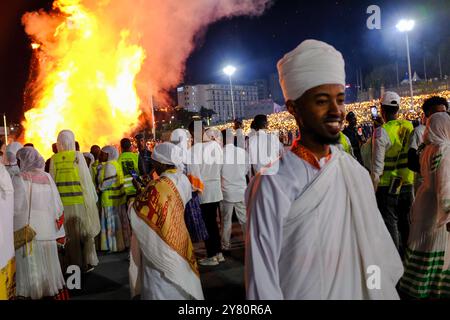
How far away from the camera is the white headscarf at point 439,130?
4512 millimetres

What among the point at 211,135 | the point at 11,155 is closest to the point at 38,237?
the point at 11,155

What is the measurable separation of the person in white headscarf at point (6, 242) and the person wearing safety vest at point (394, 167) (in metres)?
5.05

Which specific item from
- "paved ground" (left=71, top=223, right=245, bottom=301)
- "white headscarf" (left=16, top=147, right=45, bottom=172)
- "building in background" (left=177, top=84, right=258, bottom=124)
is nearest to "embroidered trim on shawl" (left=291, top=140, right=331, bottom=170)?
"paved ground" (left=71, top=223, right=245, bottom=301)

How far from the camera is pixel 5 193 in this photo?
4117 mm

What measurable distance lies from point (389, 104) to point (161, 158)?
398 centimetres

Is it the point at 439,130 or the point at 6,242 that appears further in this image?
the point at 439,130

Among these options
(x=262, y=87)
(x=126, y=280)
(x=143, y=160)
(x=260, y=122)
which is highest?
(x=262, y=87)

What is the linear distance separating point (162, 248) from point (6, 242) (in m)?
1.46

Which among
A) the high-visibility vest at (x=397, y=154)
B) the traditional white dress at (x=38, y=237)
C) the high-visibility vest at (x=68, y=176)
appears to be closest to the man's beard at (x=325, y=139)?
the traditional white dress at (x=38, y=237)

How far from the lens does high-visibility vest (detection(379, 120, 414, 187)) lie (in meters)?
6.75

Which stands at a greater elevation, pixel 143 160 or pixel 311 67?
pixel 311 67

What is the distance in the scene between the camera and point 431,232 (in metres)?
4.74

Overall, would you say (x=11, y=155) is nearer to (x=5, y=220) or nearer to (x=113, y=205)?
(x=113, y=205)

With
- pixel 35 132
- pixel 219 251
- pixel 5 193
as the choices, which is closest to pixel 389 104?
pixel 219 251
